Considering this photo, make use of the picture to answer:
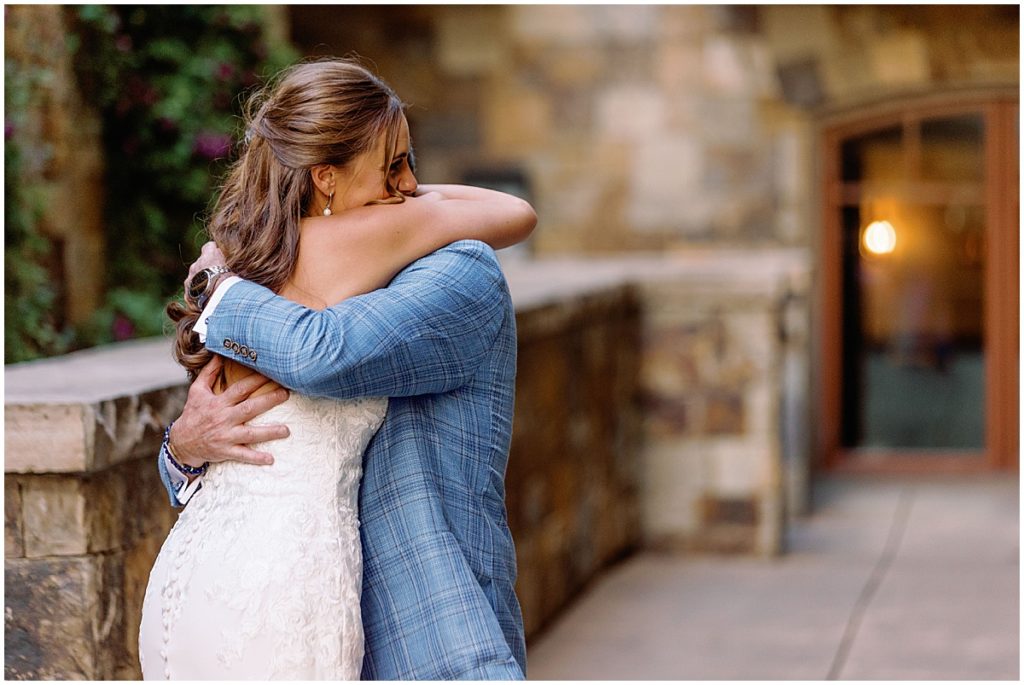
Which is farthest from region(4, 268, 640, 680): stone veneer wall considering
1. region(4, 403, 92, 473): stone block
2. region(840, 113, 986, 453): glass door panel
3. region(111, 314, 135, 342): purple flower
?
region(840, 113, 986, 453): glass door panel

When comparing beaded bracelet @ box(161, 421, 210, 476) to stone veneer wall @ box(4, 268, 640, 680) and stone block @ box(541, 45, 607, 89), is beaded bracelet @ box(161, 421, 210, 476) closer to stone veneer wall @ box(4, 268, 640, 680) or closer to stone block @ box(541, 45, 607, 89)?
stone veneer wall @ box(4, 268, 640, 680)

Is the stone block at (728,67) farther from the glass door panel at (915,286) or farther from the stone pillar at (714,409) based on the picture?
the stone pillar at (714,409)

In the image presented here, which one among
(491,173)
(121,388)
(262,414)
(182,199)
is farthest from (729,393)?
(262,414)

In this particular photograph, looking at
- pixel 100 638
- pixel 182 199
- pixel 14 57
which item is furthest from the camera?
pixel 182 199

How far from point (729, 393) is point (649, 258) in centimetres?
282

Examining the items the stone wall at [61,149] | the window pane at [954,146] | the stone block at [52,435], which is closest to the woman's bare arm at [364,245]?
the stone block at [52,435]

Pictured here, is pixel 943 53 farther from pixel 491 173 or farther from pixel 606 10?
pixel 491 173

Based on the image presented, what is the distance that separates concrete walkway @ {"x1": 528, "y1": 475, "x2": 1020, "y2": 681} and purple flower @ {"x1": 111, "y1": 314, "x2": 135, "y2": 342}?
1.82 m

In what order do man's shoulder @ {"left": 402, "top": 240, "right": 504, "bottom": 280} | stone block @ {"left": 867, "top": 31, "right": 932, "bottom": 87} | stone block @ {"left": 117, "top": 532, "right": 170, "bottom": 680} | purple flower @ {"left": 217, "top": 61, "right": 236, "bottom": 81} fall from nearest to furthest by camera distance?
1. man's shoulder @ {"left": 402, "top": 240, "right": 504, "bottom": 280}
2. stone block @ {"left": 117, "top": 532, "right": 170, "bottom": 680}
3. purple flower @ {"left": 217, "top": 61, "right": 236, "bottom": 81}
4. stone block @ {"left": 867, "top": 31, "right": 932, "bottom": 87}

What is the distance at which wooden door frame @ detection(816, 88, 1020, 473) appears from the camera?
898 centimetres

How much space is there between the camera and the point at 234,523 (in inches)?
74.5

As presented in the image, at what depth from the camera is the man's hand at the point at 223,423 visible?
1.92 m

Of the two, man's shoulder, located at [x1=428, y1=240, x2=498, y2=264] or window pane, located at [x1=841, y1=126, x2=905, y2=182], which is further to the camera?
window pane, located at [x1=841, y1=126, x2=905, y2=182]

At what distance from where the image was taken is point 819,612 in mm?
5480
